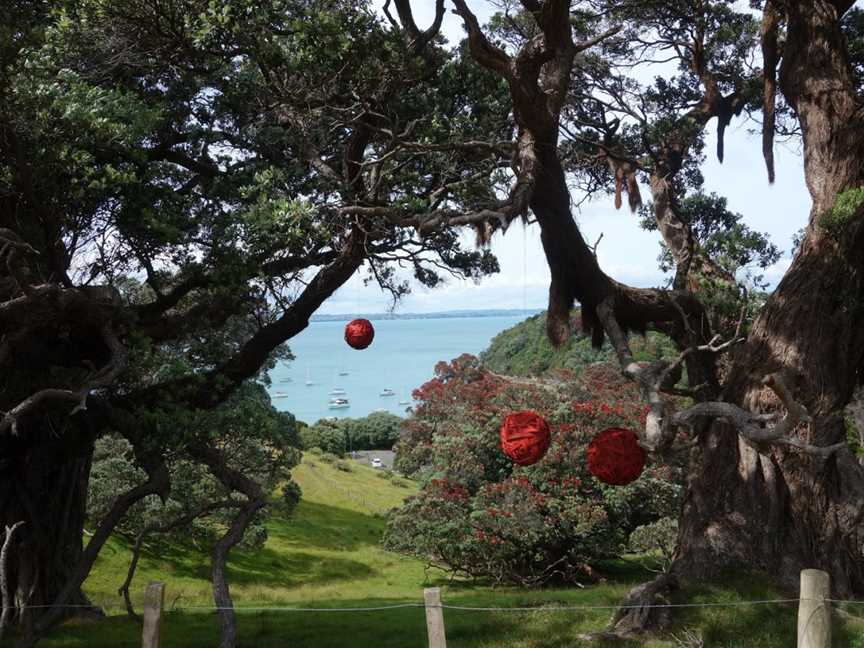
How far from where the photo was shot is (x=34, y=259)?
26.1ft

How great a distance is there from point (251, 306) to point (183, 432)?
1843mm

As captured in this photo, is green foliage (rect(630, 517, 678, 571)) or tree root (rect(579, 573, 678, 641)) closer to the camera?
tree root (rect(579, 573, 678, 641))

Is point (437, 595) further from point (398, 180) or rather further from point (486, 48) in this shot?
point (398, 180)

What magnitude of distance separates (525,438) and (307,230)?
312 cm

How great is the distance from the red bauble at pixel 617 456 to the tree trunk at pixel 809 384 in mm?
1985

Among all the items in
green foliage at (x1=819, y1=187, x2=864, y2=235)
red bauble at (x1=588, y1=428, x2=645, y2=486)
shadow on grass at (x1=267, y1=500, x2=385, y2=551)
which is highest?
green foliage at (x1=819, y1=187, x2=864, y2=235)

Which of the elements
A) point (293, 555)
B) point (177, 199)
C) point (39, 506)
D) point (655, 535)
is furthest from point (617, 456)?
point (293, 555)

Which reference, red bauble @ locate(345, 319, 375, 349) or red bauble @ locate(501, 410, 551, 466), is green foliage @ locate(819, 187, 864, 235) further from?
red bauble @ locate(345, 319, 375, 349)

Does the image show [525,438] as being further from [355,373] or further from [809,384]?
[355,373]

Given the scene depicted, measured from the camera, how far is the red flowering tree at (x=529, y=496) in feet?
53.9

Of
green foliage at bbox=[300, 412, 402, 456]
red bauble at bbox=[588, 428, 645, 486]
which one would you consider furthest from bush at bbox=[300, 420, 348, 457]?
red bauble at bbox=[588, 428, 645, 486]

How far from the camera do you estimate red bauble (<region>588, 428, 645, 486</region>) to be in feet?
22.5

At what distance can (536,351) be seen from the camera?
4244 centimetres

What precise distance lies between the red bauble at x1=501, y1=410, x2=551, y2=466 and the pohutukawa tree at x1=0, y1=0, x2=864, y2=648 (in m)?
0.96
